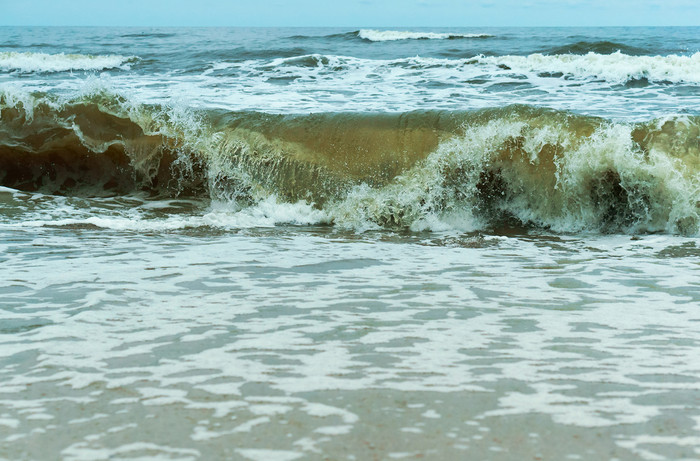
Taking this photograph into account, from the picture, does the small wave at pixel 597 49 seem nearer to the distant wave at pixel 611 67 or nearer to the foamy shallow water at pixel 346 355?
the distant wave at pixel 611 67

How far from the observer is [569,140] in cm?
663

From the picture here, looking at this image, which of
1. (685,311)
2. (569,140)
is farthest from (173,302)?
(569,140)

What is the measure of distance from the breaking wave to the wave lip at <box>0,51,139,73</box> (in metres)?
11.0

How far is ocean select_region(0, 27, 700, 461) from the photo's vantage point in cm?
223

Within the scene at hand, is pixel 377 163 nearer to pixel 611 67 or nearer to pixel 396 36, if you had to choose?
pixel 611 67

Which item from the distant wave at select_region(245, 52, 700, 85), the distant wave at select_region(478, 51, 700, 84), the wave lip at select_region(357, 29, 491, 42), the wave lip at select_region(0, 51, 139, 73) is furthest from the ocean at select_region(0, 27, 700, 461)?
the wave lip at select_region(357, 29, 491, 42)

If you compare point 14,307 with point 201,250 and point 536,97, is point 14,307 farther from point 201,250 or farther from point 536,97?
point 536,97

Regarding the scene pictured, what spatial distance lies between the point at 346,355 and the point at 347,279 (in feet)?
4.27

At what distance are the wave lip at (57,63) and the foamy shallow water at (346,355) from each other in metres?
15.9

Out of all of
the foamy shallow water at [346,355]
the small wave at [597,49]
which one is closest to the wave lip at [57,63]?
the small wave at [597,49]

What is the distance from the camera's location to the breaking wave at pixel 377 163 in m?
6.25

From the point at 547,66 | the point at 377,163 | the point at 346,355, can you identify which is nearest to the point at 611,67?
the point at 547,66

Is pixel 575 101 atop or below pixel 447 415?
atop

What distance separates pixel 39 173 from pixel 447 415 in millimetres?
7276
